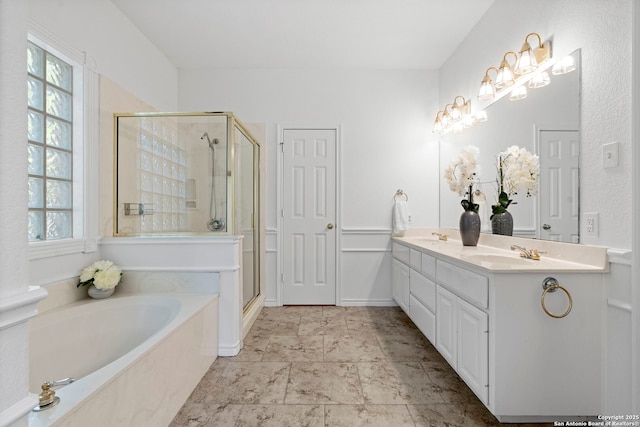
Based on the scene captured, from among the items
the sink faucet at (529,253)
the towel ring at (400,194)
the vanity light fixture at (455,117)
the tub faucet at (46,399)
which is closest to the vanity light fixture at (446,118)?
the vanity light fixture at (455,117)

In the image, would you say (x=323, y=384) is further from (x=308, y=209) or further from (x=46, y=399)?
(x=308, y=209)

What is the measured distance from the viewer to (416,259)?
259 cm

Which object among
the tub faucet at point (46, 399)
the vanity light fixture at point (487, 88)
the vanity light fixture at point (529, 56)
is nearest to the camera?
the tub faucet at point (46, 399)

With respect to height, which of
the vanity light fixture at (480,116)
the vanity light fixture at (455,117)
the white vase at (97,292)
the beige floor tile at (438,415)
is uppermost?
the vanity light fixture at (455,117)

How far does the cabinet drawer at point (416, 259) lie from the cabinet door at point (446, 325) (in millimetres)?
406

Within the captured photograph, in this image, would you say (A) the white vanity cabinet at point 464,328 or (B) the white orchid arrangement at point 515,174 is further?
(B) the white orchid arrangement at point 515,174

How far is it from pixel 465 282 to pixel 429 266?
56cm

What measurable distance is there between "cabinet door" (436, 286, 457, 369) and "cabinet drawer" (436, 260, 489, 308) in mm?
71

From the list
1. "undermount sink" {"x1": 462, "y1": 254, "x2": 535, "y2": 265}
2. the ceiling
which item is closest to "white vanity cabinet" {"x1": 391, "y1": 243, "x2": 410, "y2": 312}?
"undermount sink" {"x1": 462, "y1": 254, "x2": 535, "y2": 265}

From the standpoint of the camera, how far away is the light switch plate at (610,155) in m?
1.43

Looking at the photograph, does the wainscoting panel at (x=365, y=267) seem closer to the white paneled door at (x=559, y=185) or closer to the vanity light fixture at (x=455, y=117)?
the vanity light fixture at (x=455, y=117)

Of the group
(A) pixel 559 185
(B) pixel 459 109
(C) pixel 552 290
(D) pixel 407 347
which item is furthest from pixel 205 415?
(B) pixel 459 109

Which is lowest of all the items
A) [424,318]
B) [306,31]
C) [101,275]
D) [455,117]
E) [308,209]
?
[424,318]

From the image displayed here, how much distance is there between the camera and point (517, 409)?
147 centimetres
